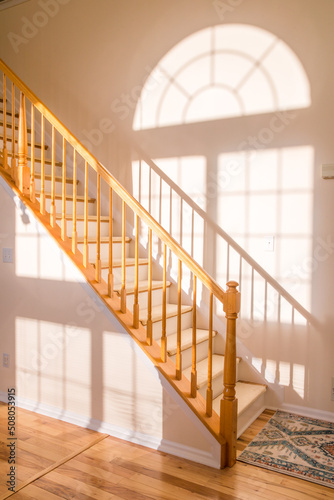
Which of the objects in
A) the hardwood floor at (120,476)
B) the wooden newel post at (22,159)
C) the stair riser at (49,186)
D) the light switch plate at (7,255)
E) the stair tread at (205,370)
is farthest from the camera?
the stair riser at (49,186)

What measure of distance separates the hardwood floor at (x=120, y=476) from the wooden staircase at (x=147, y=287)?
228 millimetres

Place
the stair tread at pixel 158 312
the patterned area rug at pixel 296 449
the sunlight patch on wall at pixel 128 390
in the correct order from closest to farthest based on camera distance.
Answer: the patterned area rug at pixel 296 449, the sunlight patch on wall at pixel 128 390, the stair tread at pixel 158 312

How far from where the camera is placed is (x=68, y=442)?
9.94ft

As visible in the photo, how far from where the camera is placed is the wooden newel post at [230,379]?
2.73m

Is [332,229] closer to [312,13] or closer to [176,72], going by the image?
[312,13]

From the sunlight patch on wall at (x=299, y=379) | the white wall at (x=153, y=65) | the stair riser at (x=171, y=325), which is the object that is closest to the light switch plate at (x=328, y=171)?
the white wall at (x=153, y=65)

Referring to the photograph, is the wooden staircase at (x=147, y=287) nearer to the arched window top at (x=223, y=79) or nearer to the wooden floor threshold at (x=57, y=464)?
the wooden floor threshold at (x=57, y=464)

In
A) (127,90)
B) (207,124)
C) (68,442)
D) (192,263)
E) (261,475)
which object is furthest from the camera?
(127,90)

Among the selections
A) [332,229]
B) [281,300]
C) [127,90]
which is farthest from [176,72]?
[281,300]

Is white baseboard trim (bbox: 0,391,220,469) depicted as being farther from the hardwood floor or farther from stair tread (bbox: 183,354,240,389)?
stair tread (bbox: 183,354,240,389)

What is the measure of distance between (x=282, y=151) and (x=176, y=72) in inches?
50.6

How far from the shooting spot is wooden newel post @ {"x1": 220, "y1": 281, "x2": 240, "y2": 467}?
273 centimetres

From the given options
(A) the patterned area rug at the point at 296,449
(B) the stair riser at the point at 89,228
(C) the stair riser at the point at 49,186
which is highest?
(C) the stair riser at the point at 49,186

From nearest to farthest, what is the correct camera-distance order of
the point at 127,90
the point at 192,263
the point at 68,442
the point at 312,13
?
the point at 192,263 < the point at 68,442 < the point at 312,13 < the point at 127,90
